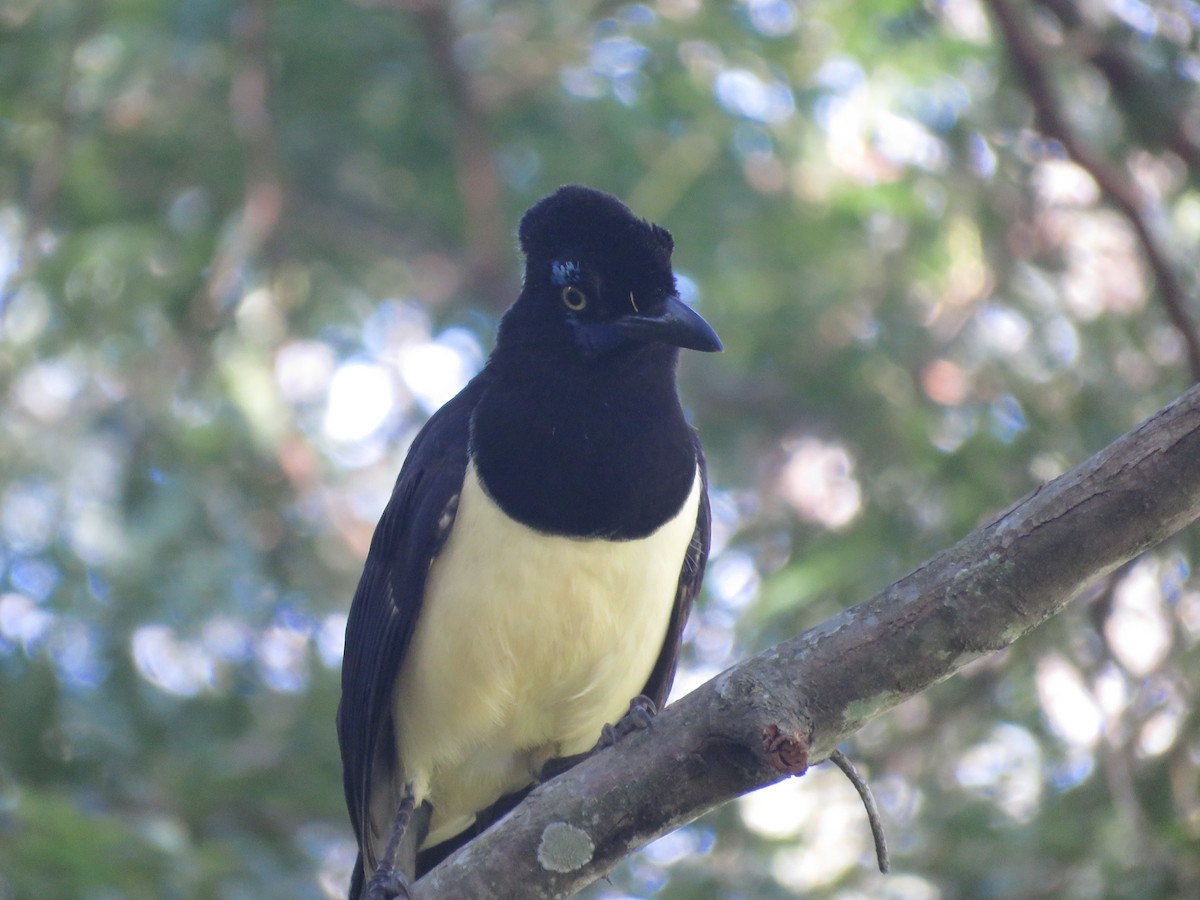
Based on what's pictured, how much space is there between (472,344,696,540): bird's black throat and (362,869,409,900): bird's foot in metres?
0.97

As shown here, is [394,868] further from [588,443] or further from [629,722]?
[588,443]

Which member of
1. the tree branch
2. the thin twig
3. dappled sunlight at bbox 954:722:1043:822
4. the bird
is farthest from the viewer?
dappled sunlight at bbox 954:722:1043:822

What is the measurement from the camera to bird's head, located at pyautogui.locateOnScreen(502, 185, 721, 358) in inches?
159

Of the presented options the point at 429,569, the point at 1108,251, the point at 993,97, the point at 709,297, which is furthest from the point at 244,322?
the point at 1108,251

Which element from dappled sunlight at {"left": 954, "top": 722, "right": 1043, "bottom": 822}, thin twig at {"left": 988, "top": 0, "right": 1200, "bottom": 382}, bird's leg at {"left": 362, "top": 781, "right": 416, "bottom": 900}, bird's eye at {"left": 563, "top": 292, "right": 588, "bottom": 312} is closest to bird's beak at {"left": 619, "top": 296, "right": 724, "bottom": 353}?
bird's eye at {"left": 563, "top": 292, "right": 588, "bottom": 312}

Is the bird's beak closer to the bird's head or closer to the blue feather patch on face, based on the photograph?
the bird's head

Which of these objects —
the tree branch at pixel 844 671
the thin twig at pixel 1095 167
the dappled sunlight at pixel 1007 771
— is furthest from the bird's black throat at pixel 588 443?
the dappled sunlight at pixel 1007 771

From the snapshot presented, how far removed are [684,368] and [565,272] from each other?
4.17 meters

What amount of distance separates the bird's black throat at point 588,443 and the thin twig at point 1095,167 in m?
1.90

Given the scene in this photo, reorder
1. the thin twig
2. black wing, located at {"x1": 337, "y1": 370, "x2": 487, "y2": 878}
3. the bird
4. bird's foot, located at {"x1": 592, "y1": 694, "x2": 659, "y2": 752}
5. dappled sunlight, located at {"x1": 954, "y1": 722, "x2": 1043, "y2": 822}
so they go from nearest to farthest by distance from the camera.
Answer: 1. bird's foot, located at {"x1": 592, "y1": 694, "x2": 659, "y2": 752}
2. the bird
3. black wing, located at {"x1": 337, "y1": 370, "x2": 487, "y2": 878}
4. the thin twig
5. dappled sunlight, located at {"x1": 954, "y1": 722, "x2": 1043, "y2": 822}

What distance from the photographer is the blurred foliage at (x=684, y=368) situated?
16.9 ft

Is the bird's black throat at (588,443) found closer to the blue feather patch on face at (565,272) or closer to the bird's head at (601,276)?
the bird's head at (601,276)

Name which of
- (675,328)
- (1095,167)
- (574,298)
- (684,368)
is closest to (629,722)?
(675,328)

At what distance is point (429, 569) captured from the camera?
4.04 m
